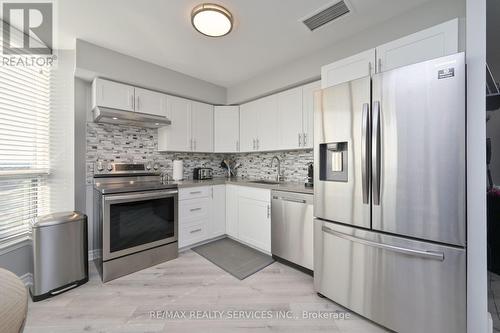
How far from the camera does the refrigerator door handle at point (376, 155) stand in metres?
1.46

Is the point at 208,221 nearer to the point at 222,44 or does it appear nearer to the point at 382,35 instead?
the point at 222,44

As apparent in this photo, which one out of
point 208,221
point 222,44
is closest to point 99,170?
point 208,221

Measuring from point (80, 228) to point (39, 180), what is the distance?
811mm

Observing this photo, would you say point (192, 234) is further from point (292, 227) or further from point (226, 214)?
point (292, 227)

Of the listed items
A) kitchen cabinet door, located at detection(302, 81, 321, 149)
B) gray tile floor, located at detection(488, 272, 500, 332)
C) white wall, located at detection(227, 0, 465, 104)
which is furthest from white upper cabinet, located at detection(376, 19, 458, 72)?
gray tile floor, located at detection(488, 272, 500, 332)

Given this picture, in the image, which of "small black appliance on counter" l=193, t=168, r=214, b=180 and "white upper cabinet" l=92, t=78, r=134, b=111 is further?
"small black appliance on counter" l=193, t=168, r=214, b=180

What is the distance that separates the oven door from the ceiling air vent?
236cm

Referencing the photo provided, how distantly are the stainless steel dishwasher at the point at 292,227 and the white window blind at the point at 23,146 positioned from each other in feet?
8.50

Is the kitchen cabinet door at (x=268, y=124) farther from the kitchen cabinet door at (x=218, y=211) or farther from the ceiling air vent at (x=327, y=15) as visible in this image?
the ceiling air vent at (x=327, y=15)

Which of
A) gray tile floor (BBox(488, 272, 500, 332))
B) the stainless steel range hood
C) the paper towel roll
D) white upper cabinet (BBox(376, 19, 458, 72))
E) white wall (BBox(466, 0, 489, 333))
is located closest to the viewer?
white wall (BBox(466, 0, 489, 333))

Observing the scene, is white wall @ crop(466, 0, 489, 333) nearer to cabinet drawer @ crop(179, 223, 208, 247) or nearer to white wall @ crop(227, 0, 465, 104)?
white wall @ crop(227, 0, 465, 104)

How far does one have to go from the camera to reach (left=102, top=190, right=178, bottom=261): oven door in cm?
210

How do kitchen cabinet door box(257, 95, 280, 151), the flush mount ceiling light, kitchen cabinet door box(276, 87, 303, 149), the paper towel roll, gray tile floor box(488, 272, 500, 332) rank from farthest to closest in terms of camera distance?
the paper towel roll, kitchen cabinet door box(257, 95, 280, 151), kitchen cabinet door box(276, 87, 303, 149), the flush mount ceiling light, gray tile floor box(488, 272, 500, 332)

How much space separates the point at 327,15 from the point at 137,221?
9.22ft
